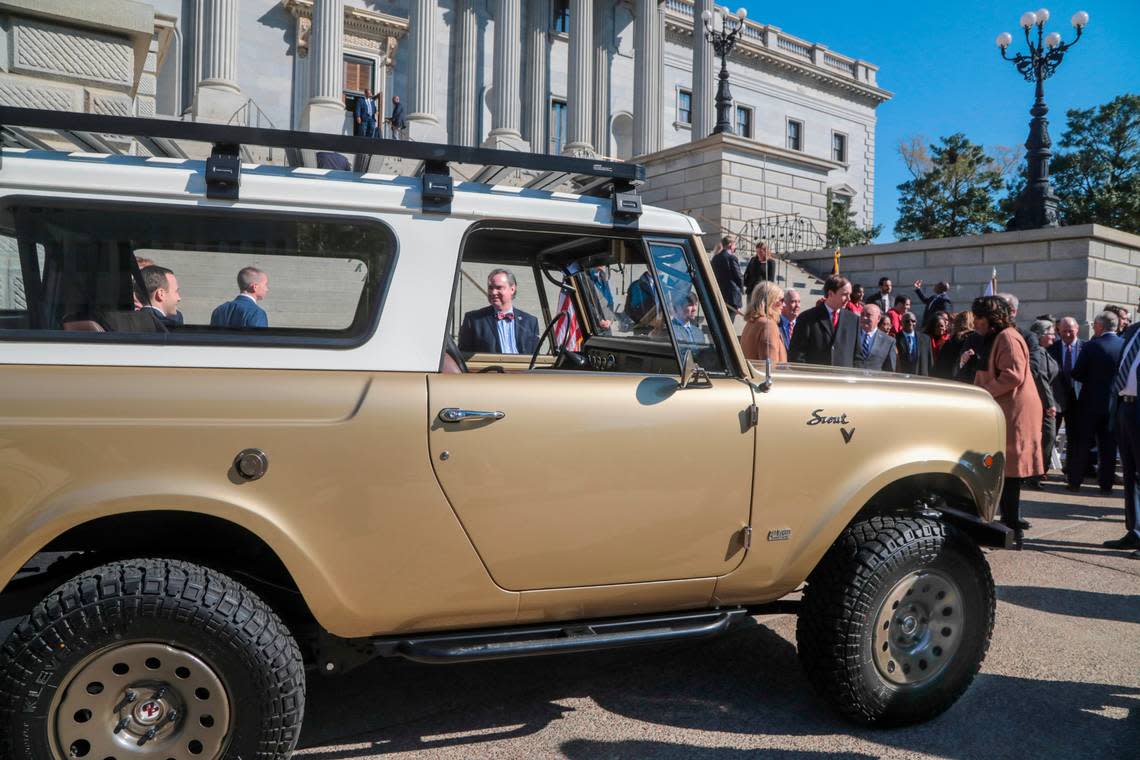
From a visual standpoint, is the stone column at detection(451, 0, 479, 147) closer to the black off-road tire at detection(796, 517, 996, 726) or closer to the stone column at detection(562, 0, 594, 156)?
the stone column at detection(562, 0, 594, 156)

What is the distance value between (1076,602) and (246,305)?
546 cm

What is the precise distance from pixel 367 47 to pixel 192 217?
121 ft

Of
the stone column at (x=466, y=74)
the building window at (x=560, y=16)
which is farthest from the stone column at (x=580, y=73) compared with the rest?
the building window at (x=560, y=16)

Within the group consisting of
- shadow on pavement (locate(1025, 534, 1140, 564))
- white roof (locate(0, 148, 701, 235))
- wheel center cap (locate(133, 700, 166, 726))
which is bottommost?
shadow on pavement (locate(1025, 534, 1140, 564))

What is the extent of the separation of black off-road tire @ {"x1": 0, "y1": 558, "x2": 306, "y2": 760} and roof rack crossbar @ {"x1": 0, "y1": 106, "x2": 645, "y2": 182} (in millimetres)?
1382

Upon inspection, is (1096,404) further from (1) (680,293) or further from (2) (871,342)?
(1) (680,293)

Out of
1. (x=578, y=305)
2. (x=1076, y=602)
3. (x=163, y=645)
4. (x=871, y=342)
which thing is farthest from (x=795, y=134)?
(x=163, y=645)

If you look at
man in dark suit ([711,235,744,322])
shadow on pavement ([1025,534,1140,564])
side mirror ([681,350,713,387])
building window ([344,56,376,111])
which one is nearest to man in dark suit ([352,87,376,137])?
man in dark suit ([711,235,744,322])

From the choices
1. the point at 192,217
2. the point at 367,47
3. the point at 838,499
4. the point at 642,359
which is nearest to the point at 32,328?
the point at 192,217

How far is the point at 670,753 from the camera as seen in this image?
10.7 ft

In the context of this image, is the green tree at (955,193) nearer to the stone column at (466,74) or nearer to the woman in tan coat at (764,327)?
the stone column at (466,74)

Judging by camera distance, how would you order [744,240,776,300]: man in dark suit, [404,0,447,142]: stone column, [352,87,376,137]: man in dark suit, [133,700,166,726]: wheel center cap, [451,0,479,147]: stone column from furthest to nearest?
[451,0,479,147]: stone column < [404,0,447,142]: stone column < [352,87,376,137]: man in dark suit < [744,240,776,300]: man in dark suit < [133,700,166,726]: wheel center cap

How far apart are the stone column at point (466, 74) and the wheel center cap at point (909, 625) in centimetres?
3513

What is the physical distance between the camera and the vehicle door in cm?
292
